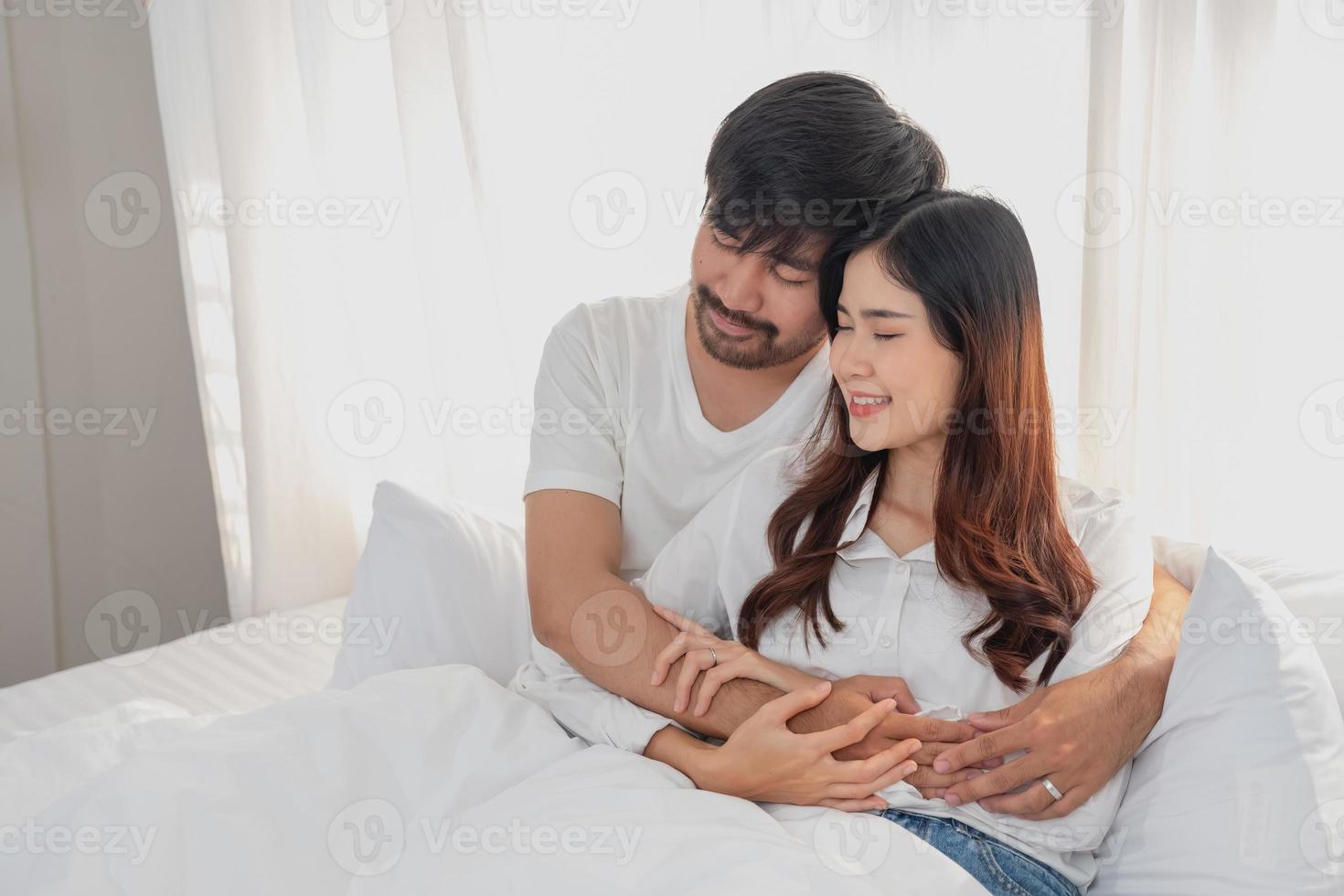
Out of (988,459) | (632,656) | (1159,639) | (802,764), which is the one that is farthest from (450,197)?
(1159,639)

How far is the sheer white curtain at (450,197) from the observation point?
1.85 m

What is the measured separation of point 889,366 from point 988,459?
0.18 metres

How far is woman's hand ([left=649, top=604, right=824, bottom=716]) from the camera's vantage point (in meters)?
1.38

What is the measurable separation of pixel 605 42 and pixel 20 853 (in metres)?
1.73

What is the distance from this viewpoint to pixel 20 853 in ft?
3.74

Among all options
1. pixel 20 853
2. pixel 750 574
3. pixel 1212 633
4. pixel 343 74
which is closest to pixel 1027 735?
pixel 1212 633

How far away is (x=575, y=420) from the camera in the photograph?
65.6 inches

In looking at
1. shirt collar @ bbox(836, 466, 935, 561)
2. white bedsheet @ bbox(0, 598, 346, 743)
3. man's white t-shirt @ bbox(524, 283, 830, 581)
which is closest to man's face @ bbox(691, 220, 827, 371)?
man's white t-shirt @ bbox(524, 283, 830, 581)

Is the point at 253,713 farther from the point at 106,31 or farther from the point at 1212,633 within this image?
the point at 106,31

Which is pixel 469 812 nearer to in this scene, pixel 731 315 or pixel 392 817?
pixel 392 817

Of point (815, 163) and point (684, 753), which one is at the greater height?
point (815, 163)

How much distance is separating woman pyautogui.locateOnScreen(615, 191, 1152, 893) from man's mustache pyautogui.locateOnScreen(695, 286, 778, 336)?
114 mm

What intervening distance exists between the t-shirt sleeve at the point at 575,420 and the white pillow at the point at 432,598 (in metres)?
0.21

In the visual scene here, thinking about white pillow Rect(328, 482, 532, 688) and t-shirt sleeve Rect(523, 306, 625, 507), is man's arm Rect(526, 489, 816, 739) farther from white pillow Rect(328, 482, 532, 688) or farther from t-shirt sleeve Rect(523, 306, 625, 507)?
white pillow Rect(328, 482, 532, 688)
